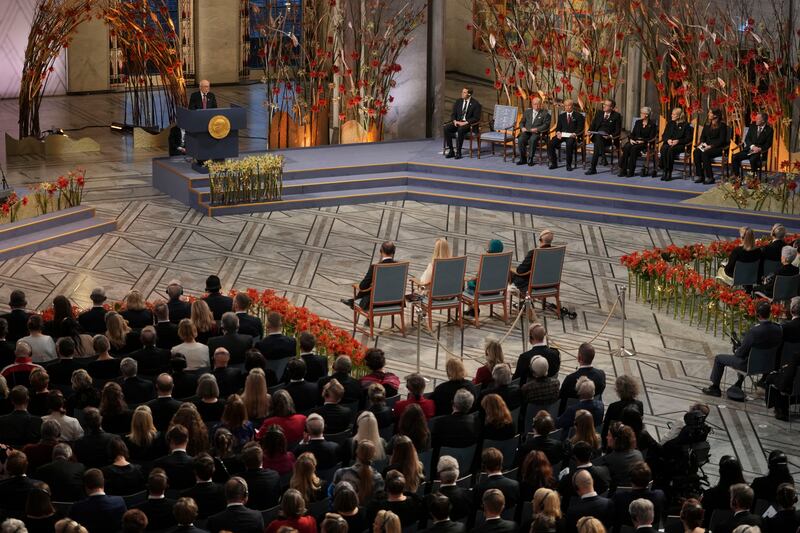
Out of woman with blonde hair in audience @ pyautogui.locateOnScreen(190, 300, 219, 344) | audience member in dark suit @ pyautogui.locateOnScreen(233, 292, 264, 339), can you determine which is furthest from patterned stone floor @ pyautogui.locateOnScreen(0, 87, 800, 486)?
woman with blonde hair in audience @ pyautogui.locateOnScreen(190, 300, 219, 344)

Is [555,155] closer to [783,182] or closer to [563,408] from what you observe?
[783,182]

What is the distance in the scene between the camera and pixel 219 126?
1568 cm

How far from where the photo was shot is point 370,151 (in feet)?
58.9

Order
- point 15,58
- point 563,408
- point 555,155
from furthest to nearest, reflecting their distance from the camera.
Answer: point 15,58 → point 555,155 → point 563,408

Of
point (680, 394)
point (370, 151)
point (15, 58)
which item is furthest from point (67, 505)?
point (15, 58)

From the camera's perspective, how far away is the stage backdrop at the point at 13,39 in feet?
68.9

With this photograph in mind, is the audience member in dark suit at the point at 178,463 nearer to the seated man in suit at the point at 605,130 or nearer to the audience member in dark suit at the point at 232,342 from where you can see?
the audience member in dark suit at the point at 232,342

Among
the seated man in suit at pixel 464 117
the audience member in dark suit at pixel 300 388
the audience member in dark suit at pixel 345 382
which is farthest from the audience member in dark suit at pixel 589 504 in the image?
the seated man in suit at pixel 464 117

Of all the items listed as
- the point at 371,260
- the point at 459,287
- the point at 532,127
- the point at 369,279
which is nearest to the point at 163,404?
the point at 369,279

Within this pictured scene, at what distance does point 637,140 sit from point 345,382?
29.5 feet

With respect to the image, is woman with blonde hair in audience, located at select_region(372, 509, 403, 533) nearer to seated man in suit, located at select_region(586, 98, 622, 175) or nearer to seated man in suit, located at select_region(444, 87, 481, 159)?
seated man in suit, located at select_region(586, 98, 622, 175)

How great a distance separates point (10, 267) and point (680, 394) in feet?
23.0

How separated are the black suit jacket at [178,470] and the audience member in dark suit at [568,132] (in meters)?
10.4

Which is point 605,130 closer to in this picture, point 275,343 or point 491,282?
point 491,282
